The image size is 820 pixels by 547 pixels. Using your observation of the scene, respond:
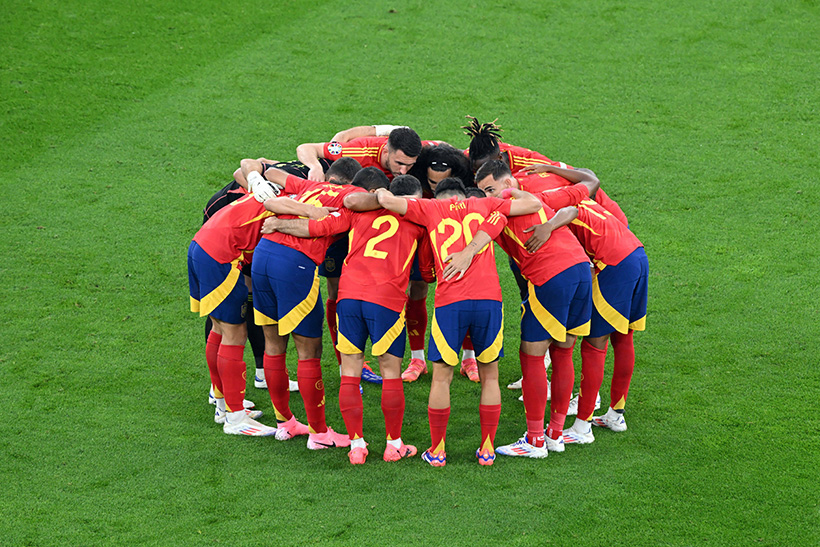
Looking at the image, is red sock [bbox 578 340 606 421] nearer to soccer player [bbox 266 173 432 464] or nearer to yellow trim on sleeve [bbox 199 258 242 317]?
soccer player [bbox 266 173 432 464]

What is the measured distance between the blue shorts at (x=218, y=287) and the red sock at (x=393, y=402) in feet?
3.65

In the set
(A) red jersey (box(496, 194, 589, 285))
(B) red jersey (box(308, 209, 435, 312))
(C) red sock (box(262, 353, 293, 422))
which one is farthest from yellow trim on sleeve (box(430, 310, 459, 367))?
(C) red sock (box(262, 353, 293, 422))

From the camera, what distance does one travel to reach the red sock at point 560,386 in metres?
5.13

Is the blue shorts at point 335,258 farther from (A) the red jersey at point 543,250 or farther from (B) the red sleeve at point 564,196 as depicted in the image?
(B) the red sleeve at point 564,196

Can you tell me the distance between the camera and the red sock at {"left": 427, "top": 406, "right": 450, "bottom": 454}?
484 centimetres

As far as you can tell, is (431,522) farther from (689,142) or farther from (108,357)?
(689,142)

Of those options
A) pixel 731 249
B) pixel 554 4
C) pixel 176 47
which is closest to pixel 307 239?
pixel 731 249

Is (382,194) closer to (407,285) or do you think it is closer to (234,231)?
(407,285)

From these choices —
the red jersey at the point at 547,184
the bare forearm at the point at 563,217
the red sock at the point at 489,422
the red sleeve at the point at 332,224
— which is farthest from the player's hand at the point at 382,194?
the red sock at the point at 489,422

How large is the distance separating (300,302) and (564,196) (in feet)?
5.94

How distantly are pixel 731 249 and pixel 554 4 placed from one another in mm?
6304

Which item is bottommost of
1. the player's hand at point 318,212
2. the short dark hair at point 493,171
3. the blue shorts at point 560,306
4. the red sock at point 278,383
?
the red sock at point 278,383

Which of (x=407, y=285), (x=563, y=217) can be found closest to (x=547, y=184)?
(x=563, y=217)

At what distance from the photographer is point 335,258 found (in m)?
5.82
